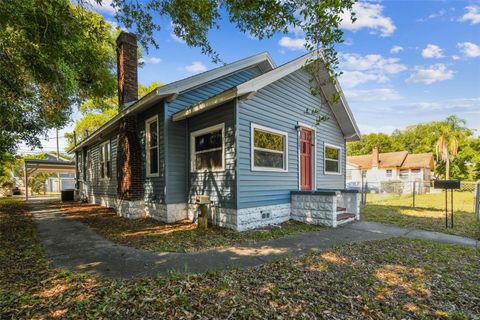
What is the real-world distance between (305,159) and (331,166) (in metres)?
2.35

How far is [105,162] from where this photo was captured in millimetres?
11945

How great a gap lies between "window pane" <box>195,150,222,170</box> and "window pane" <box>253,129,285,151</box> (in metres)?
1.16

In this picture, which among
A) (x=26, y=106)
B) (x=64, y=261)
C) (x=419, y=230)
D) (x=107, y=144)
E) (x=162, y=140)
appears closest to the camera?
(x=64, y=261)

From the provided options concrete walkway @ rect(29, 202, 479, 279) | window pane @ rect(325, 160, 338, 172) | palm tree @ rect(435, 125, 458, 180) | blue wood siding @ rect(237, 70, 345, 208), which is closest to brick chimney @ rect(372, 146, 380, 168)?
palm tree @ rect(435, 125, 458, 180)

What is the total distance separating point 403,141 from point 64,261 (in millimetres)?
65826

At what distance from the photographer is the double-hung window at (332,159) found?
1042 cm

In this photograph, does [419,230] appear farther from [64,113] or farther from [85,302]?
[64,113]

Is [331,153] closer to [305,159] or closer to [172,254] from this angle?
[305,159]

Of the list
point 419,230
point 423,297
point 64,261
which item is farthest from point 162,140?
point 419,230

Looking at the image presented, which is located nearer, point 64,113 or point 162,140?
point 162,140

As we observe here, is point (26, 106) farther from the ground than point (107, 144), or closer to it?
farther from the ground

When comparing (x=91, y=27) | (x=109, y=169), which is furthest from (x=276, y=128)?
(x=109, y=169)

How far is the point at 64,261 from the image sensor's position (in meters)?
4.25

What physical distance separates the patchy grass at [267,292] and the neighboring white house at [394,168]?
27.8m
